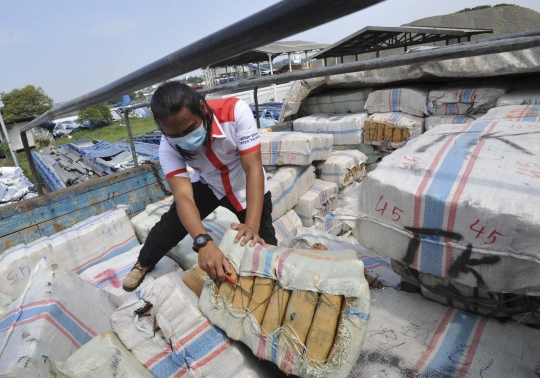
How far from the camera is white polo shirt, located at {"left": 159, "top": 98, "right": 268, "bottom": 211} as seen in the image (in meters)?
1.71

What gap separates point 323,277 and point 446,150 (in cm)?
94

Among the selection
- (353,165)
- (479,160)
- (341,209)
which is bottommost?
(353,165)

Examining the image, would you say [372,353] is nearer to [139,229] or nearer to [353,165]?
[139,229]

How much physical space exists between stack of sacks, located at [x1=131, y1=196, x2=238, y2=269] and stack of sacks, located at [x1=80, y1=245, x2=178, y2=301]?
0.09 meters

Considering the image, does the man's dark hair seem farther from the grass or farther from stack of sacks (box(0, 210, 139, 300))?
the grass

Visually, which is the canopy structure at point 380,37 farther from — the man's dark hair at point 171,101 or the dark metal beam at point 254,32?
the dark metal beam at point 254,32

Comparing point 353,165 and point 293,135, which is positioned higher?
point 293,135

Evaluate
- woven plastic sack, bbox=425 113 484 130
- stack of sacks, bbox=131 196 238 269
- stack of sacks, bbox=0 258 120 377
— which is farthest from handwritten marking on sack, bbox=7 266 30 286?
woven plastic sack, bbox=425 113 484 130

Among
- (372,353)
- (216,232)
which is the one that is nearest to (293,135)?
(216,232)

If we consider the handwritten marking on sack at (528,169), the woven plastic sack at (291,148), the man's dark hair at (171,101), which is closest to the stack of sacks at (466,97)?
the woven plastic sack at (291,148)

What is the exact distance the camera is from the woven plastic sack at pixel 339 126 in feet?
15.1

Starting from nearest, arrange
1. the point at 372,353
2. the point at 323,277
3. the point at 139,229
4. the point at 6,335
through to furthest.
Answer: the point at 323,277
the point at 372,353
the point at 6,335
the point at 139,229

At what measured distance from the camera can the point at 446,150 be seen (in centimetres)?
152

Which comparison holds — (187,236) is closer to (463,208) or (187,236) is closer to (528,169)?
(463,208)
